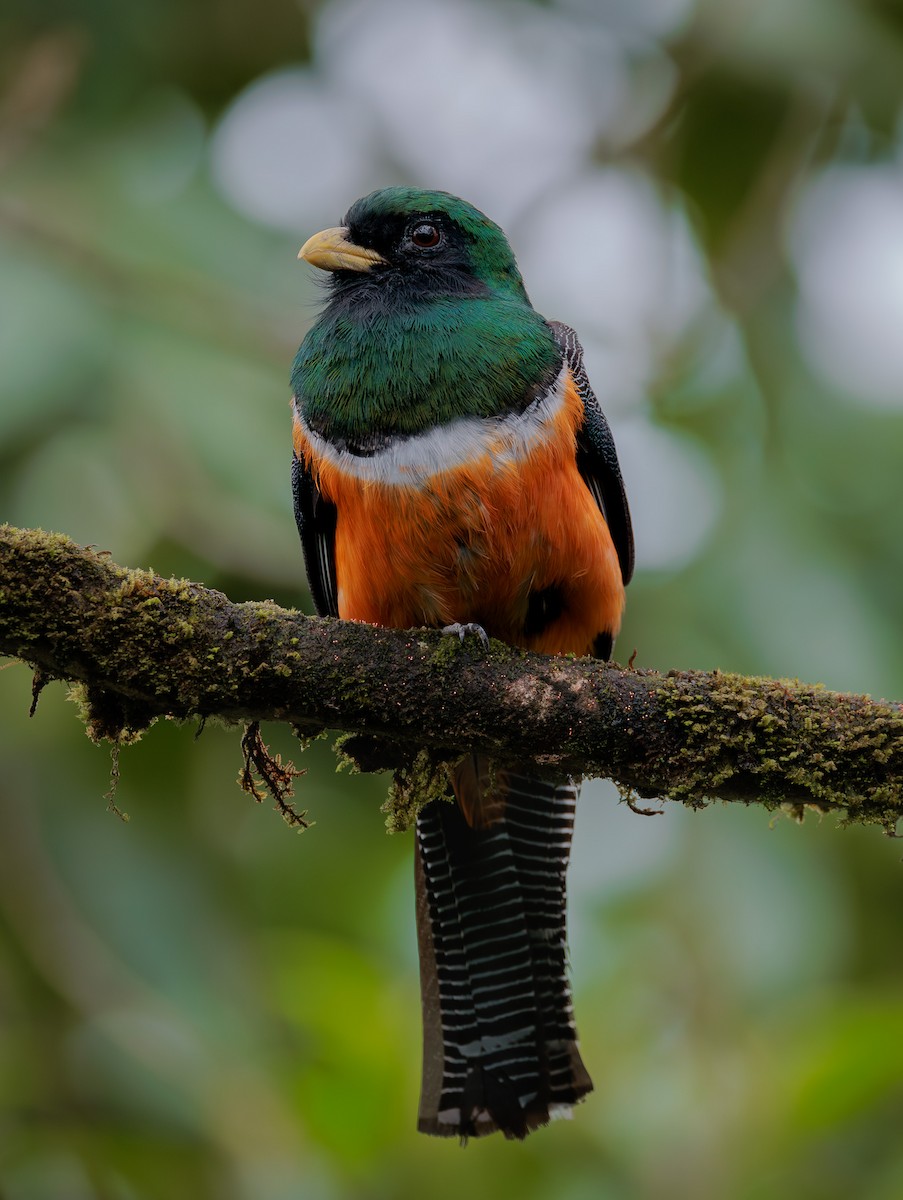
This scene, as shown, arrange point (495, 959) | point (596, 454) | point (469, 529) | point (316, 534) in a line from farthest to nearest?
point (316, 534), point (596, 454), point (495, 959), point (469, 529)

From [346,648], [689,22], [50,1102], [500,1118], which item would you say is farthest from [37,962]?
[689,22]

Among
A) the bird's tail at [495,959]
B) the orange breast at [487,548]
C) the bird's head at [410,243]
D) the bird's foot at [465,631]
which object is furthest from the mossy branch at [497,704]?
the bird's head at [410,243]

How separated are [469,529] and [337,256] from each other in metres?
1.20

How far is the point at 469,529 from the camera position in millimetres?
3924

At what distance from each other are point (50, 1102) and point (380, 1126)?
1.83 m

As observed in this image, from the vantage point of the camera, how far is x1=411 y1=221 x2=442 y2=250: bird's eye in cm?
460

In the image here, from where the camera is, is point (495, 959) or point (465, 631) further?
point (495, 959)

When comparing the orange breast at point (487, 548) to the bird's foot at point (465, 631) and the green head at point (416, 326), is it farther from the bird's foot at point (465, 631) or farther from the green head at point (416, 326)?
the bird's foot at point (465, 631)

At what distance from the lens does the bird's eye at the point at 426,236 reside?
15.1ft

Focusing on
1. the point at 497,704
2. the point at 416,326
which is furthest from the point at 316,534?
the point at 497,704

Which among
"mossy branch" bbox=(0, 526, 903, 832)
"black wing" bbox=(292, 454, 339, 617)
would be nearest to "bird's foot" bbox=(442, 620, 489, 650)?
"mossy branch" bbox=(0, 526, 903, 832)

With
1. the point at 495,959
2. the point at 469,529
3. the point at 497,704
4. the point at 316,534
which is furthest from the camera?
the point at 316,534

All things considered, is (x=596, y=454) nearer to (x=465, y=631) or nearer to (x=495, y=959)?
(x=465, y=631)

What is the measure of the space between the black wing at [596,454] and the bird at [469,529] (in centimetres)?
1
